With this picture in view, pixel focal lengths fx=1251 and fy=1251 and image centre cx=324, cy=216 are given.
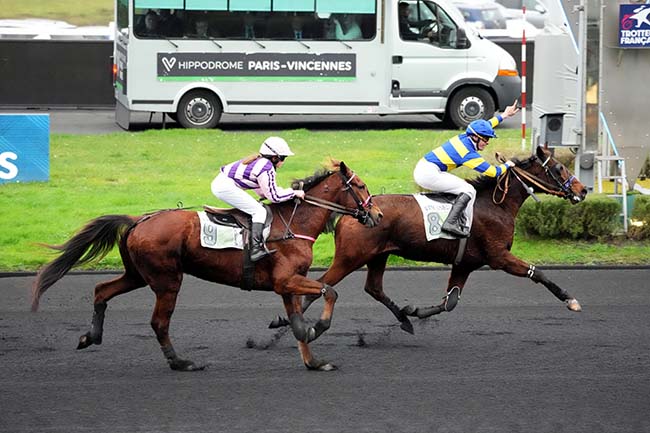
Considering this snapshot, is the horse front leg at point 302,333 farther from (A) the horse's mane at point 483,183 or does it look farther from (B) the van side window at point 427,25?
(B) the van side window at point 427,25

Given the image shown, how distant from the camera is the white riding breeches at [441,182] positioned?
1081 centimetres

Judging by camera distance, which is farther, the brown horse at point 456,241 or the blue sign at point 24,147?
the blue sign at point 24,147

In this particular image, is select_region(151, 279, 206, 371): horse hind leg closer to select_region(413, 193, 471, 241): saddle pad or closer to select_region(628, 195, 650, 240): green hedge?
select_region(413, 193, 471, 241): saddle pad

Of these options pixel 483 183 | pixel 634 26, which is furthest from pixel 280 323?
pixel 634 26

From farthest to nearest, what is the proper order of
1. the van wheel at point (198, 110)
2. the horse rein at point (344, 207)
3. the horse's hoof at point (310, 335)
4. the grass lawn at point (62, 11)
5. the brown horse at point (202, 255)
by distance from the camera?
the grass lawn at point (62, 11) → the van wheel at point (198, 110) → the horse rein at point (344, 207) → the brown horse at point (202, 255) → the horse's hoof at point (310, 335)

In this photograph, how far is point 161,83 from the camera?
75.7 feet

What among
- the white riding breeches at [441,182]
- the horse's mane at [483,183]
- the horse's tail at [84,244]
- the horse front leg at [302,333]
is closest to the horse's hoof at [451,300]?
the white riding breeches at [441,182]

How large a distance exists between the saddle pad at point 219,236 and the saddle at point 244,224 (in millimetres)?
38

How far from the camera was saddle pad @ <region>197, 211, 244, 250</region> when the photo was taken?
9.39 metres

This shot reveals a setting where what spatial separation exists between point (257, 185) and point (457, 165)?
6.84 ft

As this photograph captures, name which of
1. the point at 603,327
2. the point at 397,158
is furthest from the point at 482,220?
the point at 397,158

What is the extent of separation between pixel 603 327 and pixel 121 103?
14.5m

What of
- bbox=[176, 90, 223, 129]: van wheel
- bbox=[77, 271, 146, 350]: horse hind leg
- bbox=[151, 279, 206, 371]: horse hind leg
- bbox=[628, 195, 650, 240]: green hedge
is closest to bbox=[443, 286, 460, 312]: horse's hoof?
bbox=[151, 279, 206, 371]: horse hind leg

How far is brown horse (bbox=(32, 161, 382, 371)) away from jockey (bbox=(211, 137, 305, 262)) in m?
0.12
